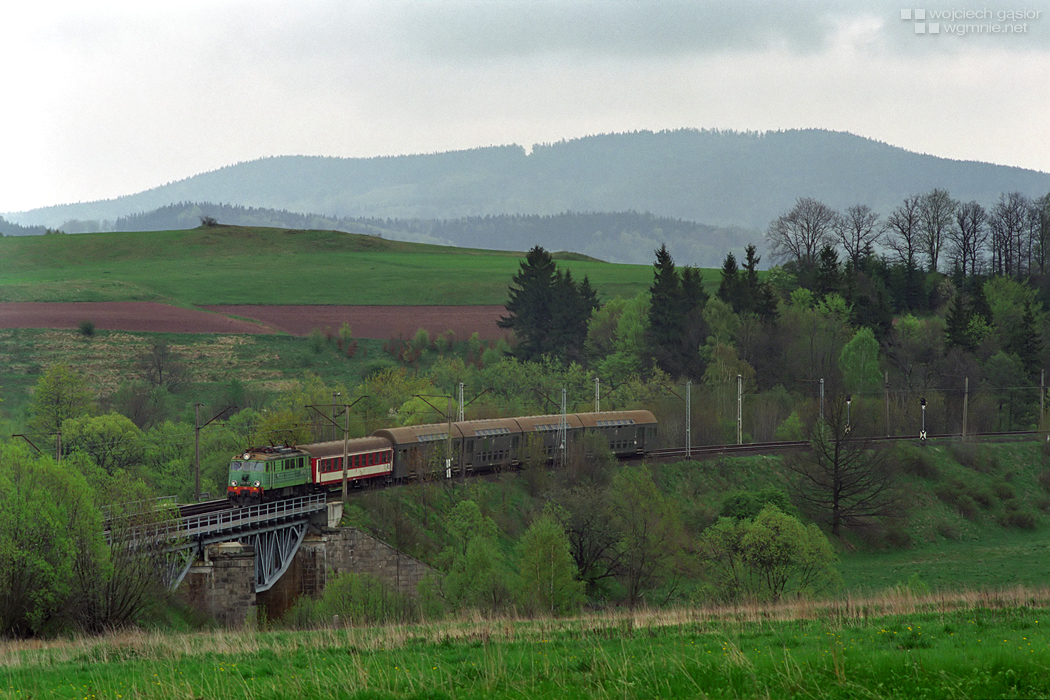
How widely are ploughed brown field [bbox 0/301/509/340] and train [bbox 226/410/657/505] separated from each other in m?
66.8

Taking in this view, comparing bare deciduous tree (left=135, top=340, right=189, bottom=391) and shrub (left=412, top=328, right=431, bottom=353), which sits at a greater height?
shrub (left=412, top=328, right=431, bottom=353)

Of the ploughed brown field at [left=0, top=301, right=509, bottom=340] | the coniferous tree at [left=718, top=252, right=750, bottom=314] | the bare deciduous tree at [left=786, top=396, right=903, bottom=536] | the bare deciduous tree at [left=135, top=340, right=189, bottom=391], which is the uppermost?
the coniferous tree at [left=718, top=252, right=750, bottom=314]

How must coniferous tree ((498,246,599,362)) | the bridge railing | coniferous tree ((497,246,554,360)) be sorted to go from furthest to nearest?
1. coniferous tree ((497,246,554,360))
2. coniferous tree ((498,246,599,362))
3. the bridge railing

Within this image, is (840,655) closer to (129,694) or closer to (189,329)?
(129,694)

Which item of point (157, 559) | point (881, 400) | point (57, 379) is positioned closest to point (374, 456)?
point (157, 559)

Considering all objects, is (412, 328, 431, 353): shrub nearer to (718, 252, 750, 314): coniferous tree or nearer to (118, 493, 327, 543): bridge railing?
(718, 252, 750, 314): coniferous tree

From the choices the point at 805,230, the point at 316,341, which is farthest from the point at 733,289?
the point at 316,341

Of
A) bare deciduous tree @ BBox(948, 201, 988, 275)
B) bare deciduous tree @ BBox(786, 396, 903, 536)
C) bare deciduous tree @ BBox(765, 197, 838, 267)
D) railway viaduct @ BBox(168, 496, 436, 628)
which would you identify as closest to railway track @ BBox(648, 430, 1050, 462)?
bare deciduous tree @ BBox(786, 396, 903, 536)

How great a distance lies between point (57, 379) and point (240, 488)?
135ft

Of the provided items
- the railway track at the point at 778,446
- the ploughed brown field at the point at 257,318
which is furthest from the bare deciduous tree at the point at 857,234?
the railway track at the point at 778,446

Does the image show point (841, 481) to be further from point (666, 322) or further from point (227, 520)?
point (666, 322)

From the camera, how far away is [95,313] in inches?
5851

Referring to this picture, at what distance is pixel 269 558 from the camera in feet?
191

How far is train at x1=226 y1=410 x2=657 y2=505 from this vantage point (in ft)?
201
